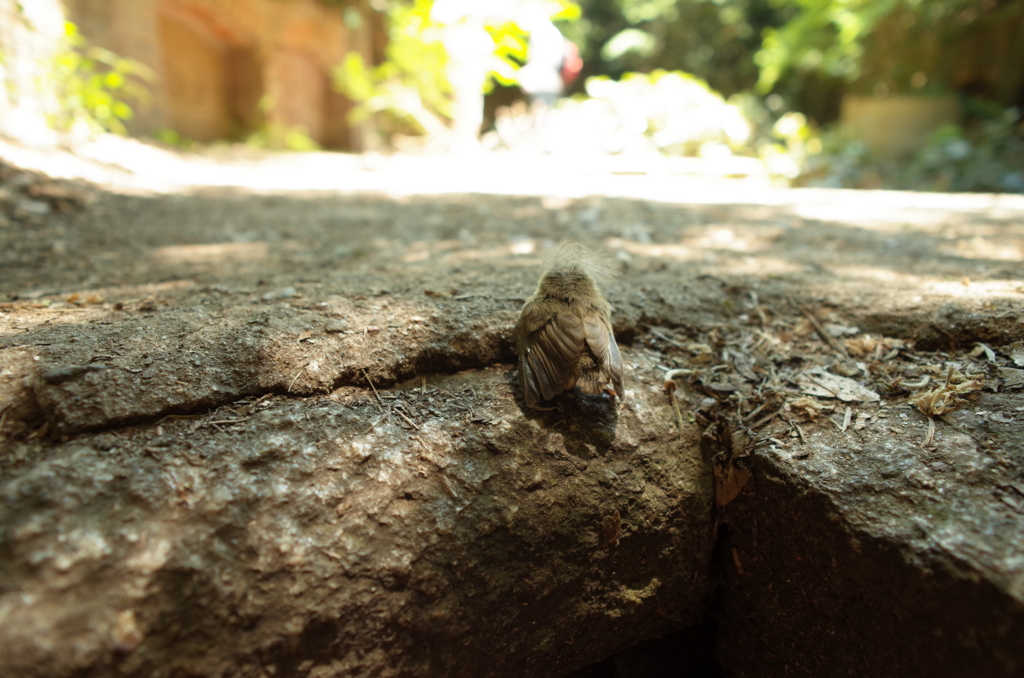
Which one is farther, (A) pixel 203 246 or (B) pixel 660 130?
(B) pixel 660 130

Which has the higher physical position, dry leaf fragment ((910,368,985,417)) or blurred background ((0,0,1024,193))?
blurred background ((0,0,1024,193))

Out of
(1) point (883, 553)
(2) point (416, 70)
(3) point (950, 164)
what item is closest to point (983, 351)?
(1) point (883, 553)

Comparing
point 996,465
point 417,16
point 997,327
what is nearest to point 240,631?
point 996,465

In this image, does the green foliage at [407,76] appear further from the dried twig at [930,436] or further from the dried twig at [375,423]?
the dried twig at [930,436]

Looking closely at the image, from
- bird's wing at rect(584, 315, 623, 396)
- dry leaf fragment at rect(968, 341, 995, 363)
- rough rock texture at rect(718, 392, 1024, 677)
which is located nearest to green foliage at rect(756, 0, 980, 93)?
dry leaf fragment at rect(968, 341, 995, 363)

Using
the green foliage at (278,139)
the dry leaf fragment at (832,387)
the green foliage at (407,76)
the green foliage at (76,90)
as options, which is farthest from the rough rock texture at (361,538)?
the green foliage at (278,139)

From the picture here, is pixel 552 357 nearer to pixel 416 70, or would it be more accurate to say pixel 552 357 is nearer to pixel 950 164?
pixel 950 164

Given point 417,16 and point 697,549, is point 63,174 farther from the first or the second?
point 417,16

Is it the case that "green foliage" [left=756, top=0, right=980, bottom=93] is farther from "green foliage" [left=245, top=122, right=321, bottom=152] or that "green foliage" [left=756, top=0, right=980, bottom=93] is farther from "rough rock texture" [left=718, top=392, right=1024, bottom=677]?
"rough rock texture" [left=718, top=392, right=1024, bottom=677]
